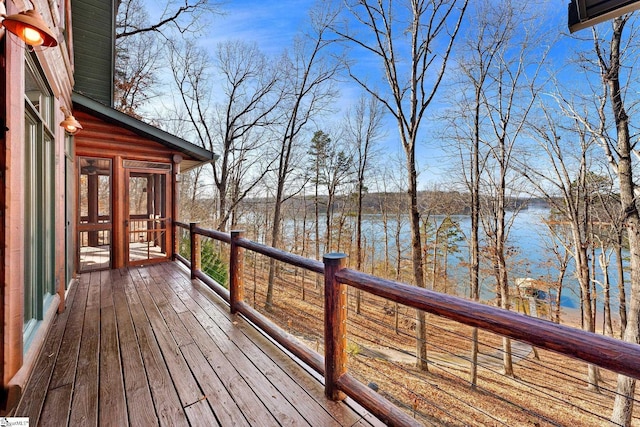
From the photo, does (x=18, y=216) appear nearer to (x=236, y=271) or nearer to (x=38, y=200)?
(x=38, y=200)

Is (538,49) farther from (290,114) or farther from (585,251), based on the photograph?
(290,114)

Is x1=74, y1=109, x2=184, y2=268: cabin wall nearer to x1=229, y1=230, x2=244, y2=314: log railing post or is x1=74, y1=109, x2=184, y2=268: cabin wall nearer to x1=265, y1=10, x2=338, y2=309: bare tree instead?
x1=229, y1=230, x2=244, y2=314: log railing post

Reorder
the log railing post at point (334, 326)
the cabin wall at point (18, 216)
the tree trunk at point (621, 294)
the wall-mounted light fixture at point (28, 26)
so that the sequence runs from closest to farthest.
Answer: the wall-mounted light fixture at point (28, 26), the cabin wall at point (18, 216), the log railing post at point (334, 326), the tree trunk at point (621, 294)

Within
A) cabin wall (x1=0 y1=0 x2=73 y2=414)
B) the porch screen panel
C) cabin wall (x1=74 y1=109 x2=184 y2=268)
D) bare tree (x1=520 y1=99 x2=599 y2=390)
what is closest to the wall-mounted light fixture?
cabin wall (x1=0 y1=0 x2=73 y2=414)

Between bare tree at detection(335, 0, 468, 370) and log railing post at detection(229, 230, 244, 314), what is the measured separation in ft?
18.8

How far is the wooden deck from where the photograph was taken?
5.69 ft

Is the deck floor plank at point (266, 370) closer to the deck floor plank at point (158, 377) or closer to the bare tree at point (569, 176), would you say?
the deck floor plank at point (158, 377)

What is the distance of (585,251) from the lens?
9945 millimetres

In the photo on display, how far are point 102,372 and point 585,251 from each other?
1356 centimetres

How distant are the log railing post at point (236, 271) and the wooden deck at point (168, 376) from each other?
0.20m

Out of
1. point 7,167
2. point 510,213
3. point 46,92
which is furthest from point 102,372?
point 510,213

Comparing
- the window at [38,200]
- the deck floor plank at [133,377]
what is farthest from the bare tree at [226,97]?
the deck floor plank at [133,377]

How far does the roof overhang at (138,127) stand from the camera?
4.50m

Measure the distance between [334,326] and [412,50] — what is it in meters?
8.13
